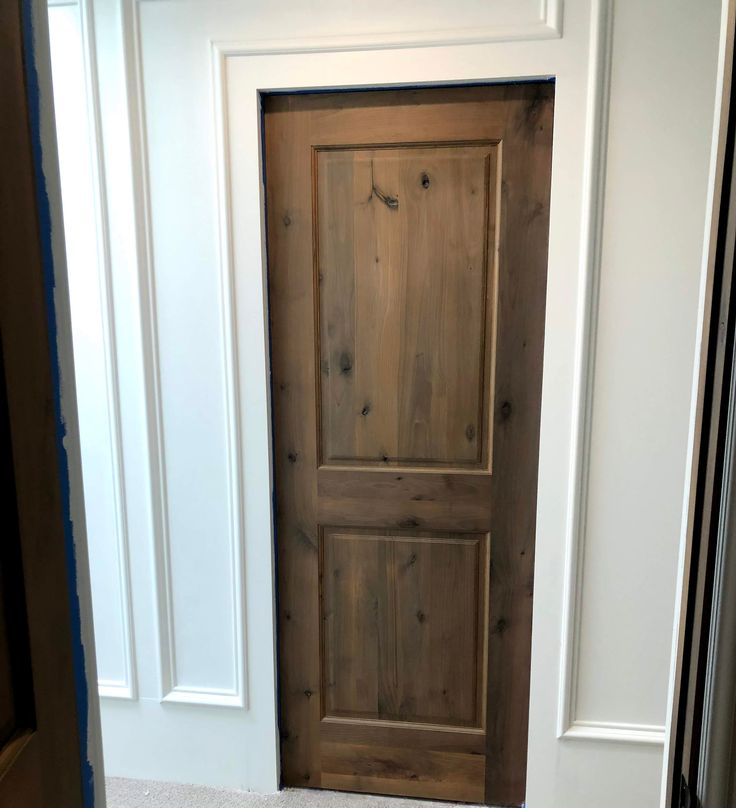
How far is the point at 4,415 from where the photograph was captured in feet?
1.72

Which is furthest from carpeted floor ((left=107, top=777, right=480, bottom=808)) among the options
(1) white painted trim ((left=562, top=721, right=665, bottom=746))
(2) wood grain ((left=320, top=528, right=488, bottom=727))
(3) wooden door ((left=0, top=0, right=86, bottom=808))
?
(3) wooden door ((left=0, top=0, right=86, bottom=808))

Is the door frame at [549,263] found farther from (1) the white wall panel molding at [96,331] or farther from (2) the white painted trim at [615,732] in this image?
(1) the white wall panel molding at [96,331]

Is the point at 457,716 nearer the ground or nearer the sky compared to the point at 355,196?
nearer the ground

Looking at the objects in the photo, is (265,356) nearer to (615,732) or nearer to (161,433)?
(161,433)

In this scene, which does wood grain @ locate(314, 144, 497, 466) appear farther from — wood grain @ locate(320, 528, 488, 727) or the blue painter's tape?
the blue painter's tape

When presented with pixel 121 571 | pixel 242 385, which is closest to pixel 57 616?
pixel 242 385

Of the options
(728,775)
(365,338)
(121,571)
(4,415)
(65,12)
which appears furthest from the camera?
(121,571)

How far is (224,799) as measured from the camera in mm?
1785

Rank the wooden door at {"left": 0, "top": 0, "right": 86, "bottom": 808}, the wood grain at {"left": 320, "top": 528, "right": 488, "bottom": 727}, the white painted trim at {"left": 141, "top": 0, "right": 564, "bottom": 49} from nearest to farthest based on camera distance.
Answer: the wooden door at {"left": 0, "top": 0, "right": 86, "bottom": 808}, the white painted trim at {"left": 141, "top": 0, "right": 564, "bottom": 49}, the wood grain at {"left": 320, "top": 528, "right": 488, "bottom": 727}

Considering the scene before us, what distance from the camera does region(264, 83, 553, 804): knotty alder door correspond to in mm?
1564

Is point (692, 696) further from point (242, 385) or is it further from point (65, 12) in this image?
point (65, 12)

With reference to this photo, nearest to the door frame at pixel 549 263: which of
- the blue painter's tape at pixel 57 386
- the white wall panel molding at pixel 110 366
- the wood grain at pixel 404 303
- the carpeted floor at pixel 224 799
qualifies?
the wood grain at pixel 404 303

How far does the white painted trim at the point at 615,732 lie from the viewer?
5.40 feet

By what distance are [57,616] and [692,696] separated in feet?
2.22
